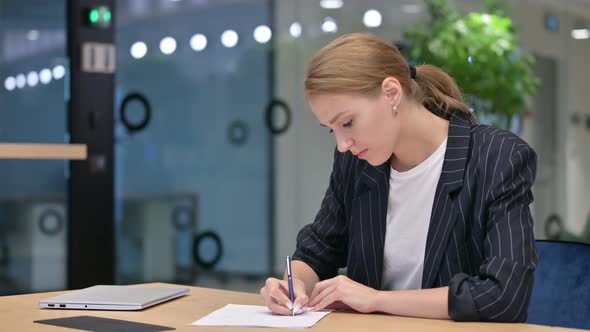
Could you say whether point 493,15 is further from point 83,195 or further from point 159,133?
point 83,195

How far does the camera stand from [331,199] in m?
2.29

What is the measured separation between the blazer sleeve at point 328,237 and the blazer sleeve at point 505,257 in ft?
1.41

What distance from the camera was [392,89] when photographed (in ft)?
6.48

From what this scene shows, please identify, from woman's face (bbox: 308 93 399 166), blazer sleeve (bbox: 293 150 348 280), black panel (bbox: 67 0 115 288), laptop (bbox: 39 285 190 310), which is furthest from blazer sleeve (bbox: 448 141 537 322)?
black panel (bbox: 67 0 115 288)

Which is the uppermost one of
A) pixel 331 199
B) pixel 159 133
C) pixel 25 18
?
pixel 25 18

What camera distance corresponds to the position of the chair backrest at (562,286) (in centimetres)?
211

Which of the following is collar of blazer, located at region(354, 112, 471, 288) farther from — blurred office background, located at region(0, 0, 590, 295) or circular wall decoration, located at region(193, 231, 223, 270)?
circular wall decoration, located at region(193, 231, 223, 270)

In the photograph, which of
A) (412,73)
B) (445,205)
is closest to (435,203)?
(445,205)

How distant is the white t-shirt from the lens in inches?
82.0

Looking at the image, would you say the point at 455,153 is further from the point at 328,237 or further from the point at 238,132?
the point at 238,132

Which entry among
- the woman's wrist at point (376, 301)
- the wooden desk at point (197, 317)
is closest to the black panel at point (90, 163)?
the wooden desk at point (197, 317)

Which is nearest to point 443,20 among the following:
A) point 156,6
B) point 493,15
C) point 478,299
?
point 493,15

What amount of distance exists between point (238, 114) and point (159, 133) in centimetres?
54

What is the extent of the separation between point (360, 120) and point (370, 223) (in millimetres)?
310
